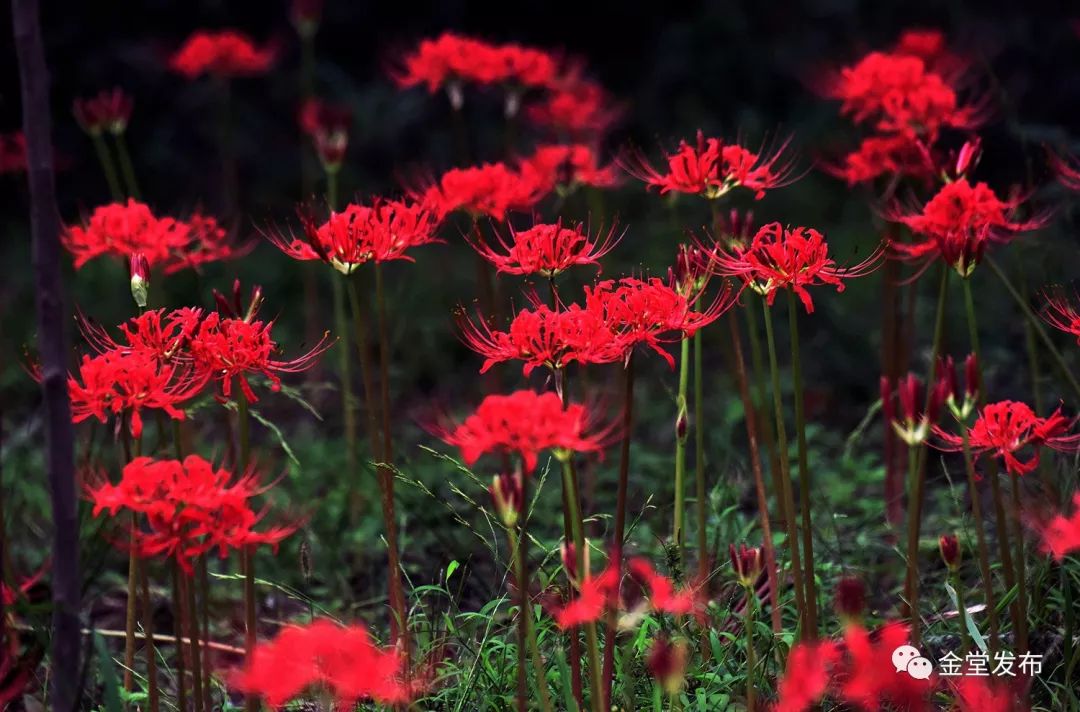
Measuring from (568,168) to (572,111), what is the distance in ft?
3.20

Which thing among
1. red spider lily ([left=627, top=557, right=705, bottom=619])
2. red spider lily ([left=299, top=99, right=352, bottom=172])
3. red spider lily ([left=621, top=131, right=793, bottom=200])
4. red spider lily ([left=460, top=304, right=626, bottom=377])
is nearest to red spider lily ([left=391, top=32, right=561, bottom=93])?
red spider lily ([left=299, top=99, right=352, bottom=172])

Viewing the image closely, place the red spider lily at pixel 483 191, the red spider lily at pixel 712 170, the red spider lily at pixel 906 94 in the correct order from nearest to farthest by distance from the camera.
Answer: the red spider lily at pixel 712 170 < the red spider lily at pixel 483 191 < the red spider lily at pixel 906 94

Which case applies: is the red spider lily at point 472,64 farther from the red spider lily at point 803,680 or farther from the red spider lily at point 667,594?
the red spider lily at point 803,680

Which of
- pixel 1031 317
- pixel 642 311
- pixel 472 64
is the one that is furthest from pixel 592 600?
pixel 472 64

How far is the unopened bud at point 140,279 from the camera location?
Answer: 2.34m

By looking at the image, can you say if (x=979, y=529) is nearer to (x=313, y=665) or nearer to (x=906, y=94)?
(x=313, y=665)

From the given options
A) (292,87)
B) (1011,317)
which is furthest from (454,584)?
(292,87)

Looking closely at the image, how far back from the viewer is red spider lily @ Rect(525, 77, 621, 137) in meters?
4.17

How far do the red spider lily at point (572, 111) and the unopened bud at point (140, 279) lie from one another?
6.61 ft

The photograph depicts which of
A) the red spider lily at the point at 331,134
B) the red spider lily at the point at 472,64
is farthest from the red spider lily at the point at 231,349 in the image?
the red spider lily at the point at 472,64

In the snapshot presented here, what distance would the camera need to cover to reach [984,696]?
1787 millimetres

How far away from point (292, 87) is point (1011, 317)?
476 cm

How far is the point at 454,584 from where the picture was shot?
3.45 meters

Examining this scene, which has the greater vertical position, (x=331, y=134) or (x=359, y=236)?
(x=331, y=134)
